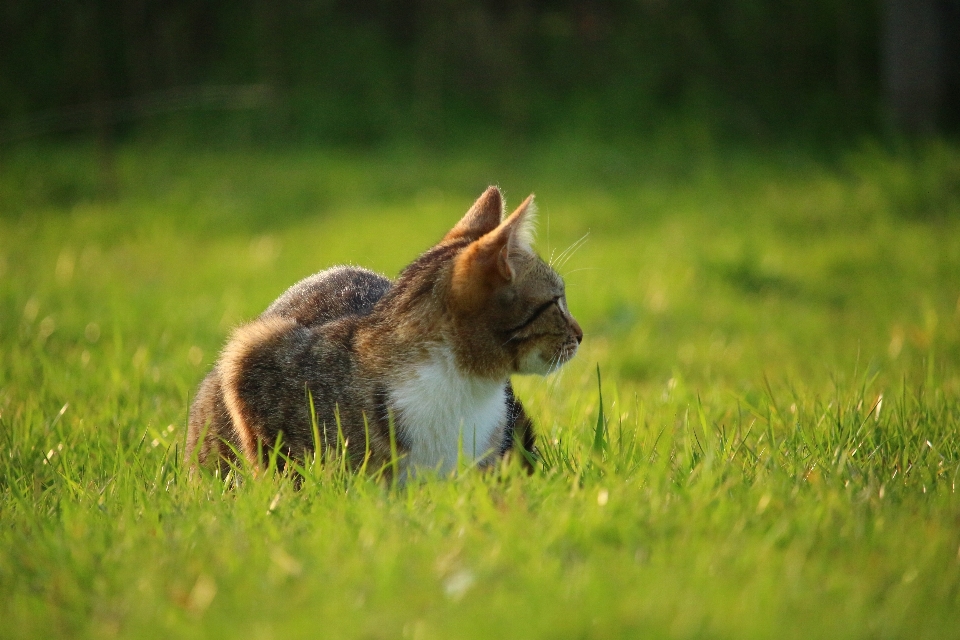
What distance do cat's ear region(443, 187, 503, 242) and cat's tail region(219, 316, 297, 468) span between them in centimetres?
65

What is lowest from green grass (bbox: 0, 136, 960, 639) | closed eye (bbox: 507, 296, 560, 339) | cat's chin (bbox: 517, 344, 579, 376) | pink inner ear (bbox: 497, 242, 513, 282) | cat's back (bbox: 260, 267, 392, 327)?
green grass (bbox: 0, 136, 960, 639)

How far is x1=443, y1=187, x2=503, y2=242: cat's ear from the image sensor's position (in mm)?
3330

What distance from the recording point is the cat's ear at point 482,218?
3.33 m

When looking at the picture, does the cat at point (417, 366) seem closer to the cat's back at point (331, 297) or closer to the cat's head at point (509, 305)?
the cat's head at point (509, 305)

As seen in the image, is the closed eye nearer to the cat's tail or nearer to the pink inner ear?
the pink inner ear

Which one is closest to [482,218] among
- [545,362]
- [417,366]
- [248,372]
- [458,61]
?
[545,362]

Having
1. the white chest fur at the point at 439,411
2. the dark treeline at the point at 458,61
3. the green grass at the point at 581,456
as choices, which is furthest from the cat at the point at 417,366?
the dark treeline at the point at 458,61

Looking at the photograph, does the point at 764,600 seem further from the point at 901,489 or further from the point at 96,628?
the point at 96,628

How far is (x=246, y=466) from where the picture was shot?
2.79 metres

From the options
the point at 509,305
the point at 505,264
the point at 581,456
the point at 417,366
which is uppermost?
the point at 505,264

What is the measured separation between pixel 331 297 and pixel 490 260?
0.86 meters

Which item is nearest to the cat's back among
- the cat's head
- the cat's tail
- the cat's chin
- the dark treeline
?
the cat's tail

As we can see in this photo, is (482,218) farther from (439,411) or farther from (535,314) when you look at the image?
(439,411)

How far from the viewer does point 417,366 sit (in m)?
2.91
